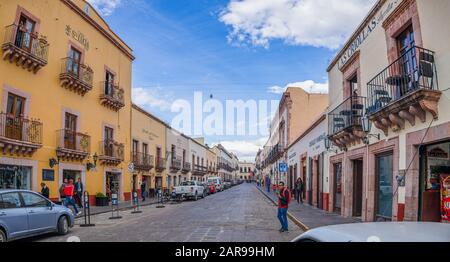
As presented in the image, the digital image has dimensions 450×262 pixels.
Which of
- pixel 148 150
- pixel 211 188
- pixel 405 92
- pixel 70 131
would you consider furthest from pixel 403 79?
pixel 211 188

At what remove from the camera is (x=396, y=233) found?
9.36ft

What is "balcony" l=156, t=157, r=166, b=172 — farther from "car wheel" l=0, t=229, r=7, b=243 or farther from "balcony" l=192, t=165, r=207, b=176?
"car wheel" l=0, t=229, r=7, b=243

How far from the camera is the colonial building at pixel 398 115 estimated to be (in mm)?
9898

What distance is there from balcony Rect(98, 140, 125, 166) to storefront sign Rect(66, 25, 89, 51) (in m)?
6.30

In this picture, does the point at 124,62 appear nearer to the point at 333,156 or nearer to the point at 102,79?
the point at 102,79

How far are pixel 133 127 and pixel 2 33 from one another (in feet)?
54.4

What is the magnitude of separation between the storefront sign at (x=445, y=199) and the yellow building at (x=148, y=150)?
84.6 feet

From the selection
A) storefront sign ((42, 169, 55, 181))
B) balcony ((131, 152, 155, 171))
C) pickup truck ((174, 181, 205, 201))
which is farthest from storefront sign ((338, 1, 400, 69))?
balcony ((131, 152, 155, 171))

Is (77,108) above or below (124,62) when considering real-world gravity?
below

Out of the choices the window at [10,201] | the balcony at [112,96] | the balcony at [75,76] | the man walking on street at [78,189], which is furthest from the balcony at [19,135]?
the balcony at [112,96]

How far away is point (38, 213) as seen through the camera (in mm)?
11133

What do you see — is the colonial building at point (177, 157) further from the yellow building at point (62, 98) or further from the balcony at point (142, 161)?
the yellow building at point (62, 98)

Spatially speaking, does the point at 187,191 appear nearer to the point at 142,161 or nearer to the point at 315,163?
the point at 142,161

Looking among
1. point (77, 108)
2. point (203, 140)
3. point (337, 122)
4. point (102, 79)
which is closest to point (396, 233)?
point (337, 122)
